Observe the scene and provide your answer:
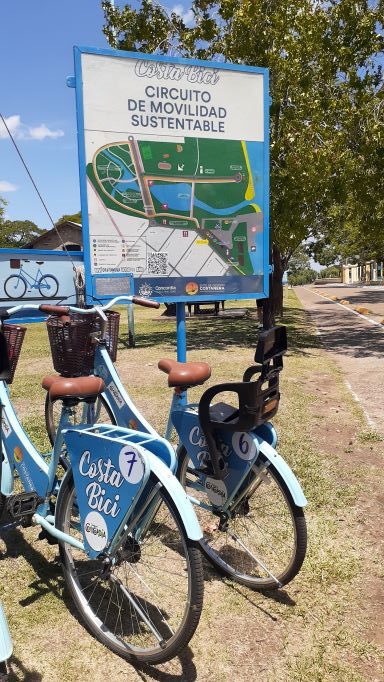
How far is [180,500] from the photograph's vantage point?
2.11 m

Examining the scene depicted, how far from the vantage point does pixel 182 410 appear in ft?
9.89

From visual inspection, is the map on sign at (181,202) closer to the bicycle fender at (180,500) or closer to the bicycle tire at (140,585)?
the bicycle tire at (140,585)

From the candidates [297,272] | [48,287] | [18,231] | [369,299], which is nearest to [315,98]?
[48,287]

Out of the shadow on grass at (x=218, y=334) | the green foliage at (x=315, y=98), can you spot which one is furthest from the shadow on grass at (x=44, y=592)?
the green foliage at (x=315, y=98)

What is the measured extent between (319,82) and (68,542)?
10916mm

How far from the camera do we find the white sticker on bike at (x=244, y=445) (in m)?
2.69

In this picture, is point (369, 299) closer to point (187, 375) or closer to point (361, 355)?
point (361, 355)

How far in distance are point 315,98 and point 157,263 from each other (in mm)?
7321

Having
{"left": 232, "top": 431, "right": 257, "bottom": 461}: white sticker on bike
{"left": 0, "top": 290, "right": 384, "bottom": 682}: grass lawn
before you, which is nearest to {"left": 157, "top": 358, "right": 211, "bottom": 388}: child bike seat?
{"left": 232, "top": 431, "right": 257, "bottom": 461}: white sticker on bike

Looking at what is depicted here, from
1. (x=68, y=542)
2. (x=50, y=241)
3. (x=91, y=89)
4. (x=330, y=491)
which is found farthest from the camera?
(x=50, y=241)

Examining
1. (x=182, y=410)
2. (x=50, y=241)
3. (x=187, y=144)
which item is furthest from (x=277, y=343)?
(x=50, y=241)

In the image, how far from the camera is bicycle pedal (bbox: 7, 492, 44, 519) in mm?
2861

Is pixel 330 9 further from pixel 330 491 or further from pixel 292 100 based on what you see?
pixel 330 491

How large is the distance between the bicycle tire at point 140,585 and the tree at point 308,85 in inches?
312
